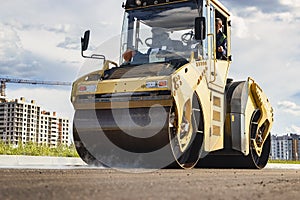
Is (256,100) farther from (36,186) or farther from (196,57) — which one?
(36,186)

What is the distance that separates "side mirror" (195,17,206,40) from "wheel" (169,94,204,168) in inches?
40.1

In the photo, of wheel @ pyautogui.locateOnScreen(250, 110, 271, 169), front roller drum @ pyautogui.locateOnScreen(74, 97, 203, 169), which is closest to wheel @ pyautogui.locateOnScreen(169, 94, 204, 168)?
front roller drum @ pyautogui.locateOnScreen(74, 97, 203, 169)

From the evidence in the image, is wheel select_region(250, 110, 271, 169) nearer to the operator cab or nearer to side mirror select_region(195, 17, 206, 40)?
the operator cab

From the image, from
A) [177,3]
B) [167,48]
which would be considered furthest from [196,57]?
[177,3]

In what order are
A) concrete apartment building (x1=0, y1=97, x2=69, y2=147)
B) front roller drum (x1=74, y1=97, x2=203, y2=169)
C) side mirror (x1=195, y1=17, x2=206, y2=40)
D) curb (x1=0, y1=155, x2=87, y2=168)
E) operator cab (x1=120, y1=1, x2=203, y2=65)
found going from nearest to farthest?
front roller drum (x1=74, y1=97, x2=203, y2=169)
side mirror (x1=195, y1=17, x2=206, y2=40)
operator cab (x1=120, y1=1, x2=203, y2=65)
curb (x1=0, y1=155, x2=87, y2=168)
concrete apartment building (x1=0, y1=97, x2=69, y2=147)

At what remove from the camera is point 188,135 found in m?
8.61

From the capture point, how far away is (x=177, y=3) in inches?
381

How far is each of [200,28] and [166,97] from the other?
1.55 metres

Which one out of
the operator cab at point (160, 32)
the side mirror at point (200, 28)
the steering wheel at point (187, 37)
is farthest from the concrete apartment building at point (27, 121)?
the side mirror at point (200, 28)

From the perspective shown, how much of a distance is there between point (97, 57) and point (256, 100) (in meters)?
3.90

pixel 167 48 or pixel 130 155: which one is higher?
pixel 167 48

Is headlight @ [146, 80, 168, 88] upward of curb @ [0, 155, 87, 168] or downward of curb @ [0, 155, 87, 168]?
upward

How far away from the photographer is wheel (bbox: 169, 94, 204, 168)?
26.6ft

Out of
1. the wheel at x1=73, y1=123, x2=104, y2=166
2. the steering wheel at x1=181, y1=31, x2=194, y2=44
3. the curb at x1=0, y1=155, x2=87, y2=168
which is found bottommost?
the curb at x1=0, y1=155, x2=87, y2=168
